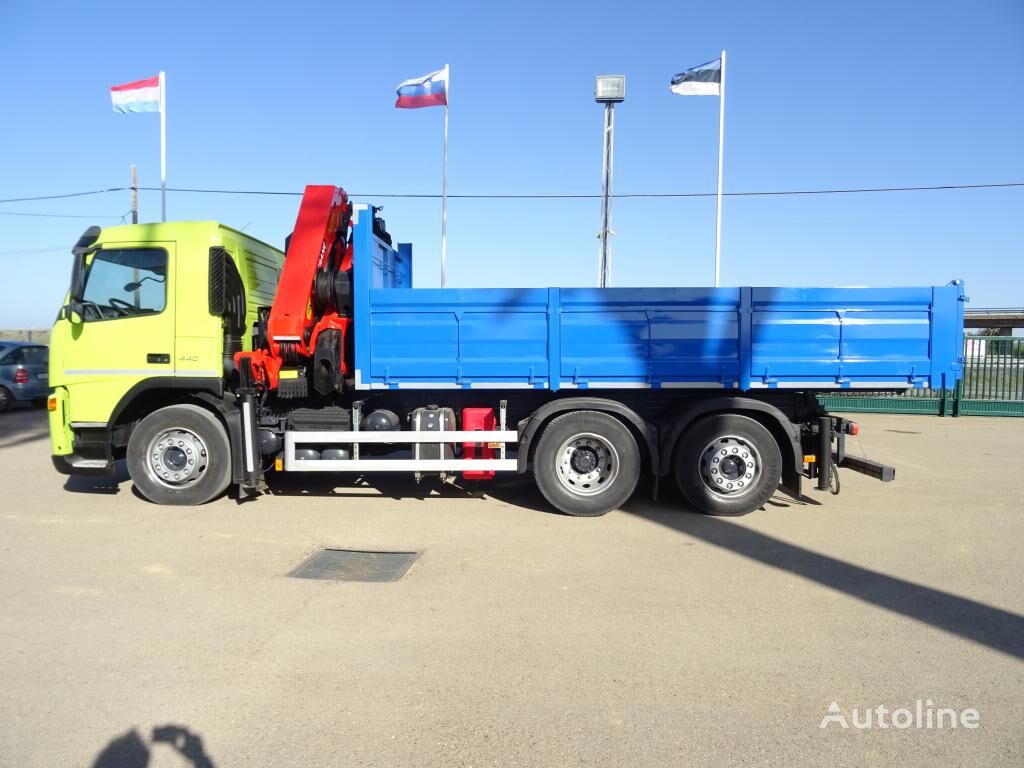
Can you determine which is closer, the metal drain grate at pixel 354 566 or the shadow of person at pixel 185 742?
the shadow of person at pixel 185 742

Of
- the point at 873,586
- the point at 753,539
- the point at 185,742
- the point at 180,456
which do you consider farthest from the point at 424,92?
the point at 185,742

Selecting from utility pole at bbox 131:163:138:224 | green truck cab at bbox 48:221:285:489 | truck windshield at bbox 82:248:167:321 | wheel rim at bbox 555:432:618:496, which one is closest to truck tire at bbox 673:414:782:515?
wheel rim at bbox 555:432:618:496

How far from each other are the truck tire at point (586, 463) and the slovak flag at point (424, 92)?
12235 millimetres

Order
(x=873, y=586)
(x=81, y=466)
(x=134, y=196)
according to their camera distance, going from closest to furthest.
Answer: (x=873, y=586) < (x=81, y=466) < (x=134, y=196)

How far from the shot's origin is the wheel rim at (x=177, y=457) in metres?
6.90

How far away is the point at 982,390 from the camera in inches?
610

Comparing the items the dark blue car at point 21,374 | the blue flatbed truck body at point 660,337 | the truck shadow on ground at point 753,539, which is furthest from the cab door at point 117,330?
the dark blue car at point 21,374

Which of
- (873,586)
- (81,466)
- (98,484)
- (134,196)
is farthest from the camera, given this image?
(134,196)

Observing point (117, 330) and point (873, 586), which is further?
point (117, 330)

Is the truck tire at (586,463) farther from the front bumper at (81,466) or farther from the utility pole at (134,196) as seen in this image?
the utility pole at (134,196)

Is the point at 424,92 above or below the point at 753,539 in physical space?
above

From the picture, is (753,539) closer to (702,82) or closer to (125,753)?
(125,753)

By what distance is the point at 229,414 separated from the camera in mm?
6832

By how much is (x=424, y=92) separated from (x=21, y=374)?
11387 millimetres
